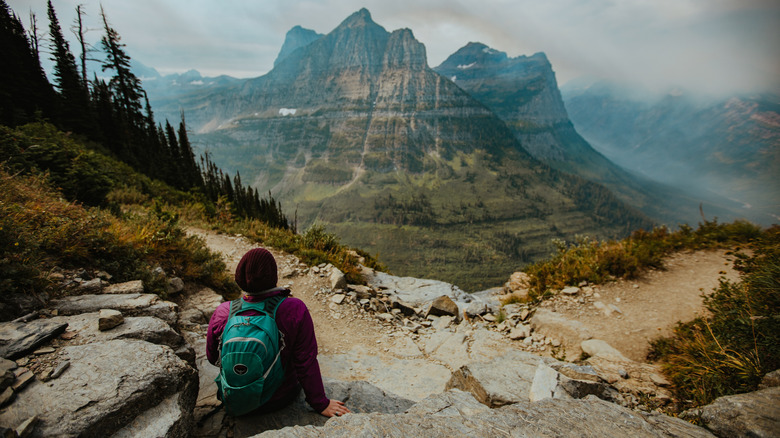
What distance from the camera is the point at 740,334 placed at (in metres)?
4.00

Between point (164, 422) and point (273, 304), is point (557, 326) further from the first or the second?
point (164, 422)

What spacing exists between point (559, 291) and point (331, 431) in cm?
740

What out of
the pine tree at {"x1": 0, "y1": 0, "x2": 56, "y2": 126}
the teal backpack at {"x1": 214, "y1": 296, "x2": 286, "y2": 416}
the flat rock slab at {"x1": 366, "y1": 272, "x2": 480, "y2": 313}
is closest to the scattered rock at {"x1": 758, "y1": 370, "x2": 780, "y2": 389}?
the teal backpack at {"x1": 214, "y1": 296, "x2": 286, "y2": 416}

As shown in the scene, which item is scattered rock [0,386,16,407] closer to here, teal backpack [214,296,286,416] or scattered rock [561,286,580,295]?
teal backpack [214,296,286,416]

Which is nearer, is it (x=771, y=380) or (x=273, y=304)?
(x=273, y=304)

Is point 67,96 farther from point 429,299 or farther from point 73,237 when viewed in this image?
point 429,299

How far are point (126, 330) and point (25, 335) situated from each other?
0.70 m

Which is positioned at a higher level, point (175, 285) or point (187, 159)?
point (187, 159)

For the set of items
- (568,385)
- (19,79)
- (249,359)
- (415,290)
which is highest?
(19,79)

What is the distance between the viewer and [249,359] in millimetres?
2492

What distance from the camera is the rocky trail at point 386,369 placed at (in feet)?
7.77

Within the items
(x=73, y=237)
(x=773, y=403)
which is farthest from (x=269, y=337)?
(x=773, y=403)

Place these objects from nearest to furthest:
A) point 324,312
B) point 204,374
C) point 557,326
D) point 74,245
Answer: point 204,374
point 74,245
point 557,326
point 324,312

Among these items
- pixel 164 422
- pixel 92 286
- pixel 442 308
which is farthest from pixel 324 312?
pixel 164 422
